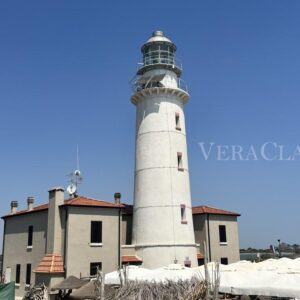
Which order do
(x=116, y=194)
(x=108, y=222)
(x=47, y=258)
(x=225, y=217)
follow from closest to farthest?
(x=47, y=258), (x=108, y=222), (x=116, y=194), (x=225, y=217)

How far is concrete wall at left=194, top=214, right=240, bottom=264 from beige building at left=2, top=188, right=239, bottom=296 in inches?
3.2

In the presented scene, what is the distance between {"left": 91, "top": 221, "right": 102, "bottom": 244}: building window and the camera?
29.1m

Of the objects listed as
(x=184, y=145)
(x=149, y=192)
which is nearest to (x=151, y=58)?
(x=184, y=145)

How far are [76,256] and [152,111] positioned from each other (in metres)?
12.3

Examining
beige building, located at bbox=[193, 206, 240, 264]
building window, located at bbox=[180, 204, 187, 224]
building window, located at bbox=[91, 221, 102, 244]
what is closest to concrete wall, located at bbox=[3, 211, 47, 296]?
building window, located at bbox=[91, 221, 102, 244]

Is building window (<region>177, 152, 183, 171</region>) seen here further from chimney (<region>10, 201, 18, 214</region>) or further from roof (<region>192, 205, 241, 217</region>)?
chimney (<region>10, 201, 18, 214</region>)

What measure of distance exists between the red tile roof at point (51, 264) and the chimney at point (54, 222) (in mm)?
506

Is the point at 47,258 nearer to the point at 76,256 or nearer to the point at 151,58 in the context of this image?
the point at 76,256

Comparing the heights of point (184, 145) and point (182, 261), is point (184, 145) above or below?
above

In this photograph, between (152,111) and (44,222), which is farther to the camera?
(152,111)

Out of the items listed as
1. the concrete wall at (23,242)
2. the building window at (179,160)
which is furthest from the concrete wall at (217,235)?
the concrete wall at (23,242)

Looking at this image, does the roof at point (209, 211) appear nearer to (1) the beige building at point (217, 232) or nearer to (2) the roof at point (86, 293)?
(1) the beige building at point (217, 232)

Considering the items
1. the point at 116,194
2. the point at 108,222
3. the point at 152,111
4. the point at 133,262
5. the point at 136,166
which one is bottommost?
the point at 133,262

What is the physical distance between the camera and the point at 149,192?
3130 cm
